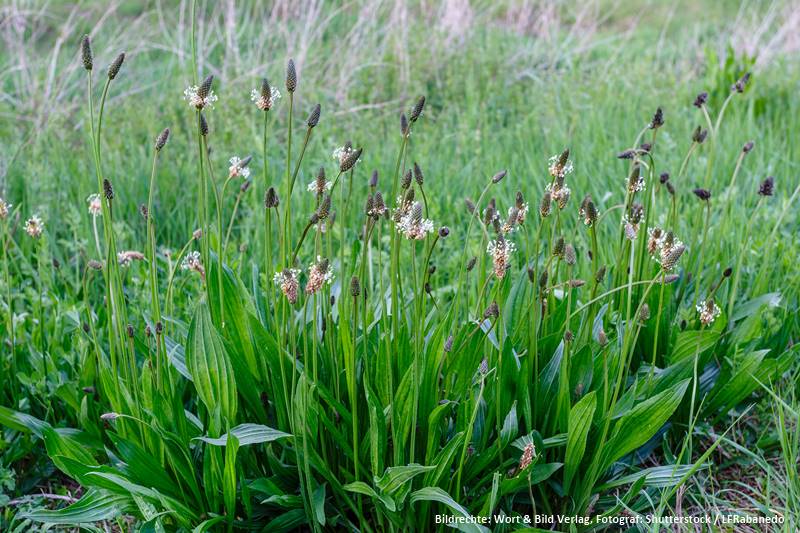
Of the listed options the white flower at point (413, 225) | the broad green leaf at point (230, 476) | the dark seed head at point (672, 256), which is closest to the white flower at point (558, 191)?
the dark seed head at point (672, 256)

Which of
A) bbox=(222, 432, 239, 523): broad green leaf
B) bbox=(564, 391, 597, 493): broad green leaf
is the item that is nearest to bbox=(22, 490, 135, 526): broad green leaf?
bbox=(222, 432, 239, 523): broad green leaf

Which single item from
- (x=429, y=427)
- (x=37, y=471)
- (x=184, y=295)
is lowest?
(x=37, y=471)

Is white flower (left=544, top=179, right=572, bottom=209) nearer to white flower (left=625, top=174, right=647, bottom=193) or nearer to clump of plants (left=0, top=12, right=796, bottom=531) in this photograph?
clump of plants (left=0, top=12, right=796, bottom=531)

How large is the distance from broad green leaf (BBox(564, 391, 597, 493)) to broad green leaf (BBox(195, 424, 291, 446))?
62cm

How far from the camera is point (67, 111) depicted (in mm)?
4508

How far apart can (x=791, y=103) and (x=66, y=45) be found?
5.86 m

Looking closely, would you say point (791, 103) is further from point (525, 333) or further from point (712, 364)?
point (525, 333)

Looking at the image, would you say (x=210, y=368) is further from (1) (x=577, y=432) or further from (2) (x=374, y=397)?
(1) (x=577, y=432)

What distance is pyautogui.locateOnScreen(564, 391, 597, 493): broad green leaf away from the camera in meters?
1.74

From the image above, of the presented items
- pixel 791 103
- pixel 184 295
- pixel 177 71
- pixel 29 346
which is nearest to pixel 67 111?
pixel 177 71

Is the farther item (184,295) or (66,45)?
(66,45)

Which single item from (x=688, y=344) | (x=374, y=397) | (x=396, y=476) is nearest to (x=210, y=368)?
(x=374, y=397)

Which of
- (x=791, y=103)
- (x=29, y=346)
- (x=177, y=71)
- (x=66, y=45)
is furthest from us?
(x=66, y=45)

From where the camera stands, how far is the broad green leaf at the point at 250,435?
172 centimetres
